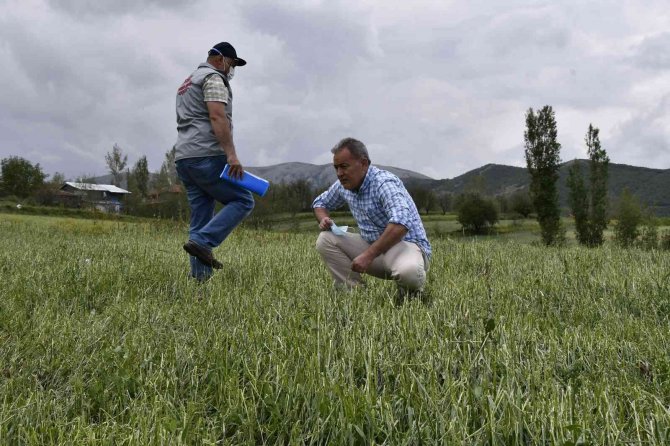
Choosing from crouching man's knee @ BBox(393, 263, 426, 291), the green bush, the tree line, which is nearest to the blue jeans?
crouching man's knee @ BBox(393, 263, 426, 291)

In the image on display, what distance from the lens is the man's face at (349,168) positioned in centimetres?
438

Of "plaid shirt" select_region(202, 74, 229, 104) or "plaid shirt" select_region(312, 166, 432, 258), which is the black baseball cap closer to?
"plaid shirt" select_region(202, 74, 229, 104)

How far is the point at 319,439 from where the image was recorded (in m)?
1.79

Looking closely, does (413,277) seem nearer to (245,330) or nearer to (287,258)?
(245,330)

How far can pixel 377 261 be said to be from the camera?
478 centimetres

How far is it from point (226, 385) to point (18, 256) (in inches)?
234

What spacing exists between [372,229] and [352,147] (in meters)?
0.87

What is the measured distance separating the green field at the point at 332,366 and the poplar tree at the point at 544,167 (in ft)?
202

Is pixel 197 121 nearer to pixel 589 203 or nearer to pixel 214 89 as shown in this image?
pixel 214 89

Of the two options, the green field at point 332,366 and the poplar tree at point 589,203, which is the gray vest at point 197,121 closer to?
the green field at point 332,366

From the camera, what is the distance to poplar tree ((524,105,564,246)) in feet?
207

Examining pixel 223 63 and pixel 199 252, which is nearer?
pixel 199 252

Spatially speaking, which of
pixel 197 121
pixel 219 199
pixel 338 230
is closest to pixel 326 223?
pixel 338 230

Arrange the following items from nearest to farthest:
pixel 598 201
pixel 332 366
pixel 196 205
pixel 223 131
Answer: pixel 332 366 < pixel 223 131 < pixel 196 205 < pixel 598 201
